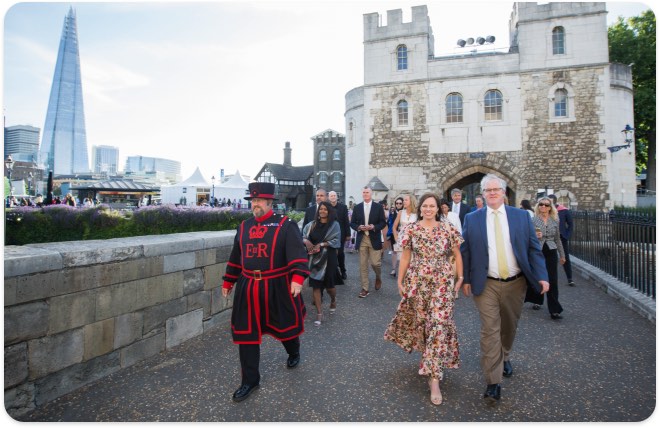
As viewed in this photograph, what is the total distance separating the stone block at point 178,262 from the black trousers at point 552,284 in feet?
16.5

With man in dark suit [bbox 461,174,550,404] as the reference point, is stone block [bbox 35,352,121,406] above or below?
below

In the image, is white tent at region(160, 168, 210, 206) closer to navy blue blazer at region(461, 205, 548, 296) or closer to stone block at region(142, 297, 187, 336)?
stone block at region(142, 297, 187, 336)

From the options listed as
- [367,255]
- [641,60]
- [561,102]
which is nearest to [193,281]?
[367,255]

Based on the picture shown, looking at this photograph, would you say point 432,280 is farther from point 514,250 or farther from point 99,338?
point 99,338

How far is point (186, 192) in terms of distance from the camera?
2836 centimetres

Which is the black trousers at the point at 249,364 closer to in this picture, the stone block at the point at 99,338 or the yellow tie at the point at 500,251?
the stone block at the point at 99,338

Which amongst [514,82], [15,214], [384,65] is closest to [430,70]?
[384,65]

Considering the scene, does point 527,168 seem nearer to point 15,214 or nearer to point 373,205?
point 373,205

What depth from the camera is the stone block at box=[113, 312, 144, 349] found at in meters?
3.91

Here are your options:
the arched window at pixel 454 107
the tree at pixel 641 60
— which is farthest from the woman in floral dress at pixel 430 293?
the tree at pixel 641 60

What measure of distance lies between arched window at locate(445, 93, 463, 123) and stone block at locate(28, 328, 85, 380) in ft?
65.9

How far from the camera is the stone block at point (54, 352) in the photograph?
10.4 ft

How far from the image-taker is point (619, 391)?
11.1 ft

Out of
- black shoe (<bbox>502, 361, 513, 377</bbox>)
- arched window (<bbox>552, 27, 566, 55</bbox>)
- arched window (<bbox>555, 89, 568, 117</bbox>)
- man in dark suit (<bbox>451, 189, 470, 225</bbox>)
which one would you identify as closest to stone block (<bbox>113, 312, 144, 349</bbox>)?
black shoe (<bbox>502, 361, 513, 377</bbox>)
